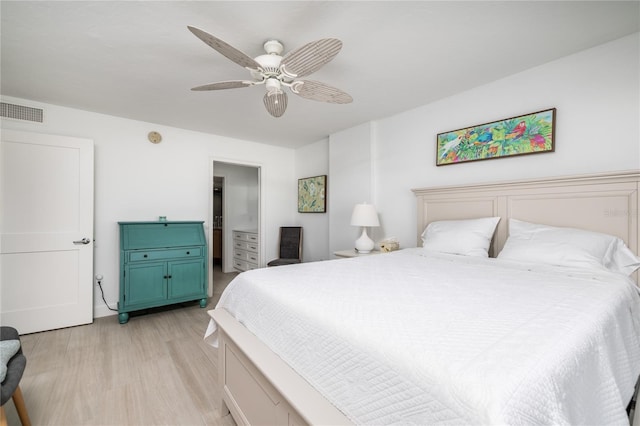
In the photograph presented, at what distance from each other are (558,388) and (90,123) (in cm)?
435

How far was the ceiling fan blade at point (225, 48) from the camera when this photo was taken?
4.29ft

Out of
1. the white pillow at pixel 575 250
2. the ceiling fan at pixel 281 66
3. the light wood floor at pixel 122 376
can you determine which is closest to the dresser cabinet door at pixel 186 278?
the light wood floor at pixel 122 376

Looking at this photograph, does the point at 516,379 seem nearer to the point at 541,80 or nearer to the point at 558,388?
the point at 558,388

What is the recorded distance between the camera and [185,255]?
3.40m

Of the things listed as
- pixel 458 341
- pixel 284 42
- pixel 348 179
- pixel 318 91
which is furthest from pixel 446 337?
pixel 348 179

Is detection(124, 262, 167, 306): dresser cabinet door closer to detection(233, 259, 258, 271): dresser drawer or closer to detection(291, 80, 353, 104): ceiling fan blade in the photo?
detection(233, 259, 258, 271): dresser drawer

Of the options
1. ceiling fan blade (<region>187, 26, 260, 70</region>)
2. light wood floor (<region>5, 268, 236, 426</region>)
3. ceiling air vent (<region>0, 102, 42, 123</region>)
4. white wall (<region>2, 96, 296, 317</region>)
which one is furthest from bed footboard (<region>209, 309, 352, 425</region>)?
ceiling air vent (<region>0, 102, 42, 123</region>)

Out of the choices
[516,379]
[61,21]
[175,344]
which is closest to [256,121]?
[61,21]

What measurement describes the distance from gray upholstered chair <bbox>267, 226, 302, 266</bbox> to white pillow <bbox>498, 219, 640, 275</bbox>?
316 centimetres

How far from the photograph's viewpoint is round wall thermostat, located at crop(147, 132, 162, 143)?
140 inches

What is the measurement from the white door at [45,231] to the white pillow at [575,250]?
407 centimetres

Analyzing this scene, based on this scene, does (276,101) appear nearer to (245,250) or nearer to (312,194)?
(312,194)

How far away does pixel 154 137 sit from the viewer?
3.59 meters

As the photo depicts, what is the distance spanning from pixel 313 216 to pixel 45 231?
3.22m
